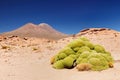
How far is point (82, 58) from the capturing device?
14984 mm

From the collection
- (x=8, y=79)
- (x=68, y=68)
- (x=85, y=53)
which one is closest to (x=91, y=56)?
(x=85, y=53)

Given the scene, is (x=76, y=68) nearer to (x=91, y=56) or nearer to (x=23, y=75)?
(x=91, y=56)

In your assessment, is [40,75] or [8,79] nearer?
[8,79]

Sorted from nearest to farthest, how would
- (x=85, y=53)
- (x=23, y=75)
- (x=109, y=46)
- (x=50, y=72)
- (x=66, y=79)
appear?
(x=66, y=79), (x=23, y=75), (x=50, y=72), (x=85, y=53), (x=109, y=46)

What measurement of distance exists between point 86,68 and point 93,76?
1.80 meters

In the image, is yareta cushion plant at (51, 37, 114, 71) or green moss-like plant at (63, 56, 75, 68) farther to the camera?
green moss-like plant at (63, 56, 75, 68)

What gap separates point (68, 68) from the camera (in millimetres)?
15336

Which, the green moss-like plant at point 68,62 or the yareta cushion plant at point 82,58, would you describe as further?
the green moss-like plant at point 68,62

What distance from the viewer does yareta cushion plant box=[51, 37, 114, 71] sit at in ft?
46.4

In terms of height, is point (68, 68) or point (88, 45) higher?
point (88, 45)

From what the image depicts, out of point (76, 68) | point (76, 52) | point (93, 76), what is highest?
point (76, 52)

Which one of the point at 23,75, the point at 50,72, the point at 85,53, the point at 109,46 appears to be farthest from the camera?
the point at 109,46

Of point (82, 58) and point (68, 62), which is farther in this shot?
point (68, 62)

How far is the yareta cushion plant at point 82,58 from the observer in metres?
14.1
